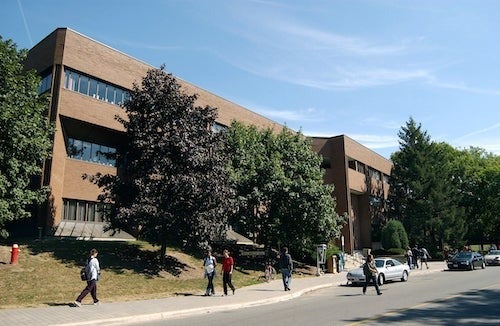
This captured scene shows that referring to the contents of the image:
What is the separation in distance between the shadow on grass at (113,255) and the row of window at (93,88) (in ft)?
31.0

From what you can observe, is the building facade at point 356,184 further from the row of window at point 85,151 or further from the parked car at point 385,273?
the row of window at point 85,151

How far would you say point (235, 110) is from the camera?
40125 millimetres

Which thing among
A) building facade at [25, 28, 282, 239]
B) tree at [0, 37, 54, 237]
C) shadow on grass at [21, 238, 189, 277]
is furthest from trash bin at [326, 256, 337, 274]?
tree at [0, 37, 54, 237]

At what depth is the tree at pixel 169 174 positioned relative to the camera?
20.6 m

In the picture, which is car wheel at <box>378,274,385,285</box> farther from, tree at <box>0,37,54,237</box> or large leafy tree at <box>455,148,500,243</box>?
large leafy tree at <box>455,148,500,243</box>

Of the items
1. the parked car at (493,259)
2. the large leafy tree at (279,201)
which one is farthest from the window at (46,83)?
the parked car at (493,259)

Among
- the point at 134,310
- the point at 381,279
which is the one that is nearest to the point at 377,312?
the point at 134,310

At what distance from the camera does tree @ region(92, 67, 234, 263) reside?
2064cm

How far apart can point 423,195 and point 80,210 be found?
39.3 m

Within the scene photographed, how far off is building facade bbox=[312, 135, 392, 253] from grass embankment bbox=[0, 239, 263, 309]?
77.8 feet

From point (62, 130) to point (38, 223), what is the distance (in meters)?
5.81

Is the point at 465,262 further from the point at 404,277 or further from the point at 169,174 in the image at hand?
the point at 169,174

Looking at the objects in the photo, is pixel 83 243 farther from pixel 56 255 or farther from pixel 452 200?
pixel 452 200

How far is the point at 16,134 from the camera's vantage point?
62.1 feet
